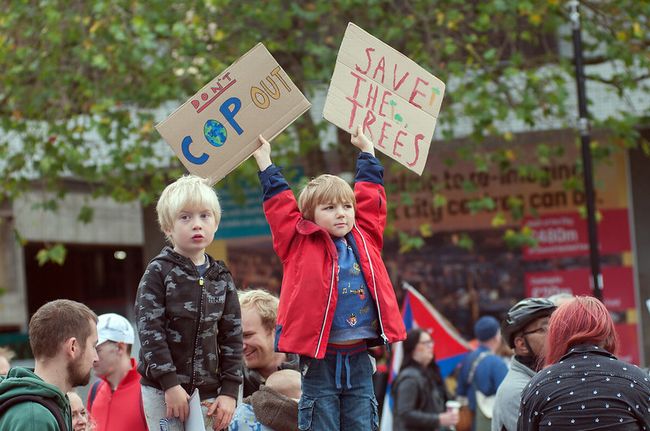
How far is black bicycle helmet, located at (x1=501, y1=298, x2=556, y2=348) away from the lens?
6234 millimetres

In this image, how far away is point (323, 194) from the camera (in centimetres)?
543

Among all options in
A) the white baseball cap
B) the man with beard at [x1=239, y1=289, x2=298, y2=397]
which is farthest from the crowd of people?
the white baseball cap

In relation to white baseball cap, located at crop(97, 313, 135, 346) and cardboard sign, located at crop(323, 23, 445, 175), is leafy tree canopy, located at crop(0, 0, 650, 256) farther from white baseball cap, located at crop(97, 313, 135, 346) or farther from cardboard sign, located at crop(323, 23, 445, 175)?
cardboard sign, located at crop(323, 23, 445, 175)

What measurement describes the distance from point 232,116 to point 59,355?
165cm

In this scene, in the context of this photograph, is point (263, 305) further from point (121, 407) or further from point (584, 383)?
point (584, 383)

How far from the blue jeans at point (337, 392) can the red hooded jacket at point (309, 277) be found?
13cm

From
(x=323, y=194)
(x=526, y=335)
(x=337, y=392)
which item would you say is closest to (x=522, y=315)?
(x=526, y=335)

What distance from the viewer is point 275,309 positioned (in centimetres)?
634

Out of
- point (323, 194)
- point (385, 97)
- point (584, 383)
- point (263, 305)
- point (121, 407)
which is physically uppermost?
point (385, 97)

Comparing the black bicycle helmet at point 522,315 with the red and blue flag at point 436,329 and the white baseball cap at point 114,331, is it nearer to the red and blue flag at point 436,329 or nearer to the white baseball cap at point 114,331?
the white baseball cap at point 114,331

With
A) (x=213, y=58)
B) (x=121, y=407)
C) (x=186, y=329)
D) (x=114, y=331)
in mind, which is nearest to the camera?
(x=186, y=329)

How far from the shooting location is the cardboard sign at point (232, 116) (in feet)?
18.9

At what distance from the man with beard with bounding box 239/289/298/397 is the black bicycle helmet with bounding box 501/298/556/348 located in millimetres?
1125

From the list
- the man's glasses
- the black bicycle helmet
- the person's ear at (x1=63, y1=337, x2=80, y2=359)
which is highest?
the person's ear at (x1=63, y1=337, x2=80, y2=359)
